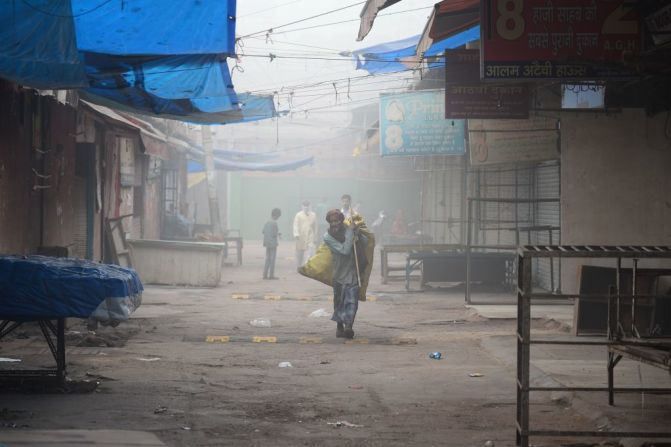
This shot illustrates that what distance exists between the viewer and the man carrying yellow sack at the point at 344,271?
12055mm

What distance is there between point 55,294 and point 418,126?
13083 millimetres

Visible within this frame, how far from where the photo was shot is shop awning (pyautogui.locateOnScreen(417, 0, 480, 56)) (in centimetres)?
1126

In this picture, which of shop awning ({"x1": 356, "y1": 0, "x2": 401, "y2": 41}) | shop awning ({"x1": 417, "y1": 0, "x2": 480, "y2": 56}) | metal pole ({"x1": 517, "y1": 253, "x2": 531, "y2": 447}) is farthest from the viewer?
shop awning ({"x1": 417, "y1": 0, "x2": 480, "y2": 56})

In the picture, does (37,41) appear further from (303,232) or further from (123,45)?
(303,232)

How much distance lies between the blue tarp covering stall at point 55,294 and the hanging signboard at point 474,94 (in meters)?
6.57

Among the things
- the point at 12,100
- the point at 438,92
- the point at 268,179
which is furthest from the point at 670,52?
the point at 268,179

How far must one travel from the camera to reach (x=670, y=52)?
8633 millimetres

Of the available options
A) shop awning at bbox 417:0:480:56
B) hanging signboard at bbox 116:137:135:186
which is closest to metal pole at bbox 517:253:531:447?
shop awning at bbox 417:0:480:56

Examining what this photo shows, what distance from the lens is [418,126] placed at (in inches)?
759

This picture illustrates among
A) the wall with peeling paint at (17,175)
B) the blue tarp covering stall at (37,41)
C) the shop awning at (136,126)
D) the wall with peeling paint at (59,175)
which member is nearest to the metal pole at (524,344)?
the blue tarp covering stall at (37,41)

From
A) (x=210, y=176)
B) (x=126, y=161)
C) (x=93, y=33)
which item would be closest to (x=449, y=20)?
(x=93, y=33)

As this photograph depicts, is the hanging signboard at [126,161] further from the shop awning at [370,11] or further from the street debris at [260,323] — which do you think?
the shop awning at [370,11]

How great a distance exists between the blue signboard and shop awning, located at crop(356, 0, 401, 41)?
873 cm

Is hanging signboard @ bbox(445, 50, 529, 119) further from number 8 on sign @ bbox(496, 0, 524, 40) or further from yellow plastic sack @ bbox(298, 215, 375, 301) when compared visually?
number 8 on sign @ bbox(496, 0, 524, 40)
